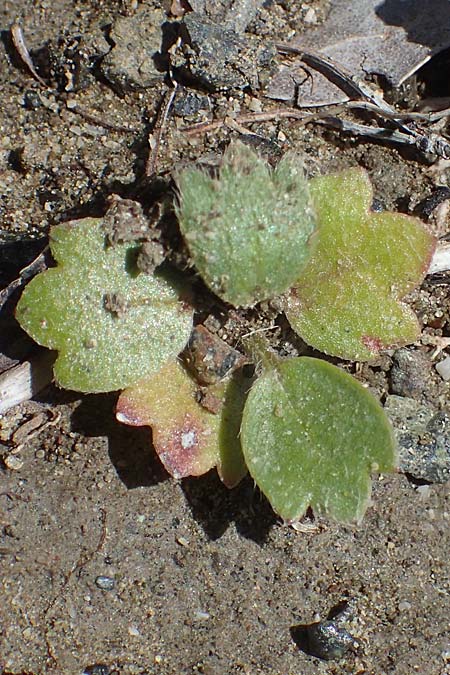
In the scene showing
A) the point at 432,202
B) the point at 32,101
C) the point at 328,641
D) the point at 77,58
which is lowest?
the point at 328,641

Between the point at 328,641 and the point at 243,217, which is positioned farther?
the point at 328,641

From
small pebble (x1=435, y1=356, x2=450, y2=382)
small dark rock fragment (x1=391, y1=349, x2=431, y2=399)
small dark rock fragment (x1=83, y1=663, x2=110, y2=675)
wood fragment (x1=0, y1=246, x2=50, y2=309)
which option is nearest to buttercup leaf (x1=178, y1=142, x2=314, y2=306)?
wood fragment (x1=0, y1=246, x2=50, y2=309)

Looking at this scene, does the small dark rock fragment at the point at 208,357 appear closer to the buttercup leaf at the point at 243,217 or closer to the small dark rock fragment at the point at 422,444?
the buttercup leaf at the point at 243,217

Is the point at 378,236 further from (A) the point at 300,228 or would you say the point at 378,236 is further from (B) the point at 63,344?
(B) the point at 63,344

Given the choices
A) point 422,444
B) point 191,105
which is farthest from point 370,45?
point 422,444

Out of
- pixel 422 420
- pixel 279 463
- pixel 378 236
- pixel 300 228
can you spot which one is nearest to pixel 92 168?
pixel 300 228

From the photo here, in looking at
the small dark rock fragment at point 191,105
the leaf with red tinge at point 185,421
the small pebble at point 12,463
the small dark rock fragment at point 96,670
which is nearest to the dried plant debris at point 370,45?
the small dark rock fragment at point 191,105

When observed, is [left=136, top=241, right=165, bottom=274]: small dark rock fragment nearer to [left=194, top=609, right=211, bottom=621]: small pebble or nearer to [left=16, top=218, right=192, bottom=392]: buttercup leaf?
[left=16, top=218, right=192, bottom=392]: buttercup leaf

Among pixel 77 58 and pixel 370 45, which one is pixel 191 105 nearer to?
pixel 77 58
